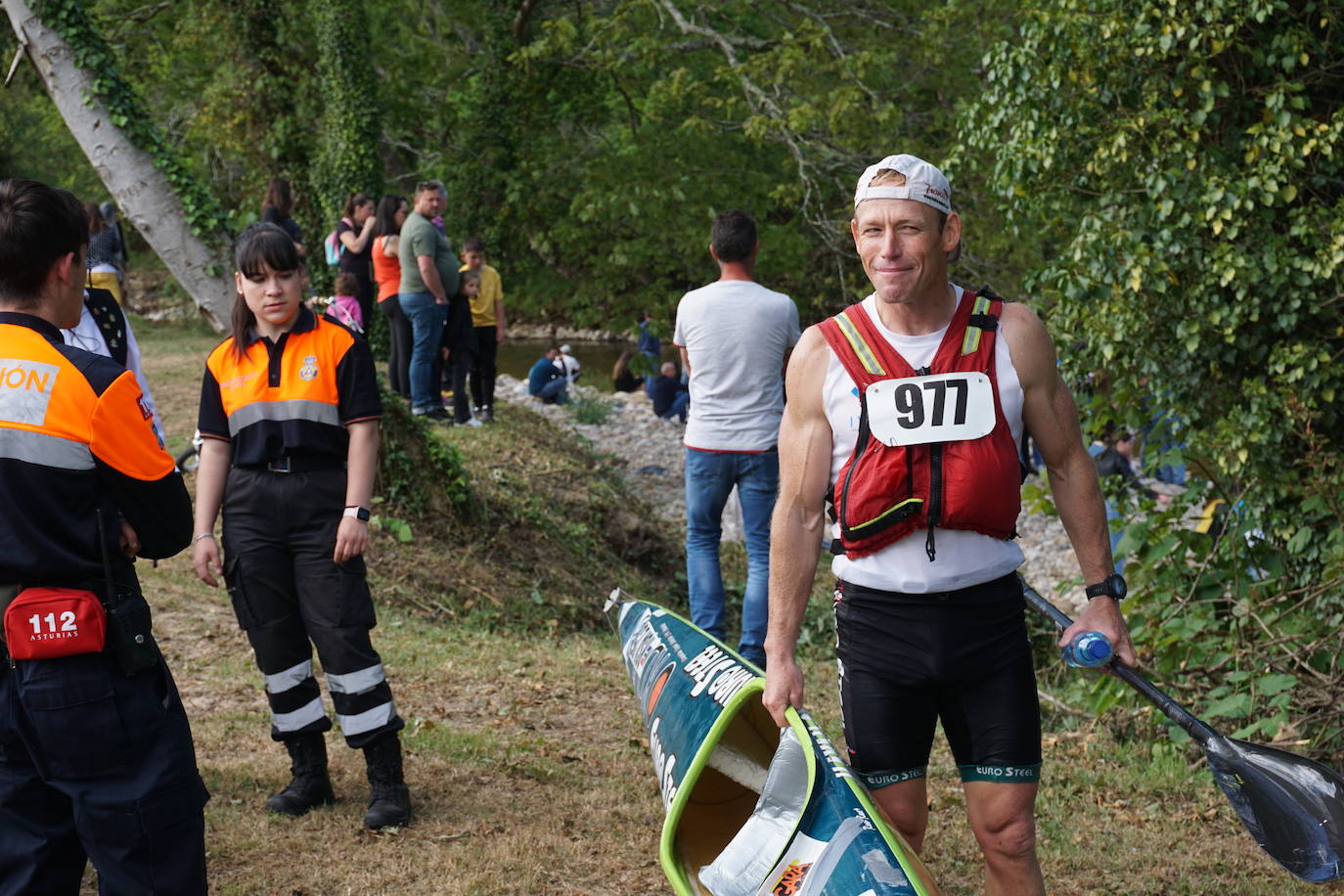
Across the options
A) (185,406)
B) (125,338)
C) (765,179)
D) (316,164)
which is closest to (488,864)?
(125,338)

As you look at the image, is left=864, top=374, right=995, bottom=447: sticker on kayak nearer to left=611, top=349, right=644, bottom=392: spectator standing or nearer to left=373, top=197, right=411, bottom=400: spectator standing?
left=373, top=197, right=411, bottom=400: spectator standing

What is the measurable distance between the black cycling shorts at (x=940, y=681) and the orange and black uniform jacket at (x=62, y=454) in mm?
1768

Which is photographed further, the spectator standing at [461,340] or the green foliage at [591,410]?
the green foliage at [591,410]

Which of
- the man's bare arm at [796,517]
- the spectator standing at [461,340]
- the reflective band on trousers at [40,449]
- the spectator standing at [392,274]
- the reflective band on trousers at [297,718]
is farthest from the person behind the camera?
the spectator standing at [461,340]

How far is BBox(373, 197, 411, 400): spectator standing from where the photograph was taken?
11.4 m

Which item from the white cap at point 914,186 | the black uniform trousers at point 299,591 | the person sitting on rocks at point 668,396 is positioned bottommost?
the person sitting on rocks at point 668,396

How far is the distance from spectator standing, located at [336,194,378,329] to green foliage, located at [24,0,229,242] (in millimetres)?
4319

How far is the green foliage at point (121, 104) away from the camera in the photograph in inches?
289

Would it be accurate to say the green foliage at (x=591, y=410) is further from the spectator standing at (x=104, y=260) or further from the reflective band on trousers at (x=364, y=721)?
the reflective band on trousers at (x=364, y=721)

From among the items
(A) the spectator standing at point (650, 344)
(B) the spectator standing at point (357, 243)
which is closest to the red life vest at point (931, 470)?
(B) the spectator standing at point (357, 243)

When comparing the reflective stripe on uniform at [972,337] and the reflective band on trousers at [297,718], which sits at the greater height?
the reflective stripe on uniform at [972,337]

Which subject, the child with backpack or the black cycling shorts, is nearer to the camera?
the black cycling shorts

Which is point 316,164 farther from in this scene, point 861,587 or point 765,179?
point 861,587

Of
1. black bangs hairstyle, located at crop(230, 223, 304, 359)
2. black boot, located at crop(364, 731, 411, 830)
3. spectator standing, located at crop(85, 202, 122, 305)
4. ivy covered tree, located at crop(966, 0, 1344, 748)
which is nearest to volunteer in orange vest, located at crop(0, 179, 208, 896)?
black bangs hairstyle, located at crop(230, 223, 304, 359)
